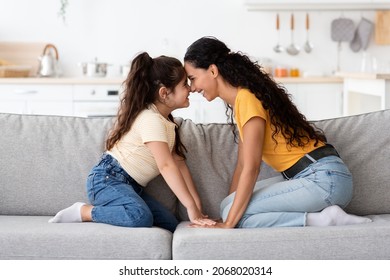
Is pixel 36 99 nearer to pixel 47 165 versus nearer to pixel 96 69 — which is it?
pixel 96 69

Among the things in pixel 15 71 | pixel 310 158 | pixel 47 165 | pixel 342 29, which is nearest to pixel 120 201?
pixel 47 165

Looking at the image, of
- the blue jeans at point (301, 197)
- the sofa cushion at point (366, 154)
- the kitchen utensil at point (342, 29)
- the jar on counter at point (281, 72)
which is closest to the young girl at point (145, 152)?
the blue jeans at point (301, 197)

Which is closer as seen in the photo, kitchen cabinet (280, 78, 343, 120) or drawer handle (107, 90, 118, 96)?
drawer handle (107, 90, 118, 96)

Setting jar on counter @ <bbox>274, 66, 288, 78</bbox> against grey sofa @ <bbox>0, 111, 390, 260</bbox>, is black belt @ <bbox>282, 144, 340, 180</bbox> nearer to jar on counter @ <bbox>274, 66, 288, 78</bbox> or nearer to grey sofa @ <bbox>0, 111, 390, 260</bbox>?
grey sofa @ <bbox>0, 111, 390, 260</bbox>

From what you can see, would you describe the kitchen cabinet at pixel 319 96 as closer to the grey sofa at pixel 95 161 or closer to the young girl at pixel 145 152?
the grey sofa at pixel 95 161

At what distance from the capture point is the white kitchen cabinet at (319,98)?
6.10 metres

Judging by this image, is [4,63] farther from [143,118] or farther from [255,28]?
[143,118]

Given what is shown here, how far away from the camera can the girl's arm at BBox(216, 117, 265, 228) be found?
2734 mm

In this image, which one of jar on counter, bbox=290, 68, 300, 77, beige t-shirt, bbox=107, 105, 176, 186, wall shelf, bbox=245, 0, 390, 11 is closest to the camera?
beige t-shirt, bbox=107, 105, 176, 186

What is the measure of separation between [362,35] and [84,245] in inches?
176

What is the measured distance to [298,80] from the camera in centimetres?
606

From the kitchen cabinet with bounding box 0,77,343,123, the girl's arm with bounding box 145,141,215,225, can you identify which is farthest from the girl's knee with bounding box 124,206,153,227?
the kitchen cabinet with bounding box 0,77,343,123

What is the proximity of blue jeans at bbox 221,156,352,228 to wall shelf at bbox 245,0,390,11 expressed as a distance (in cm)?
355
